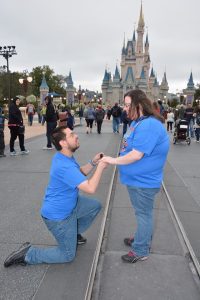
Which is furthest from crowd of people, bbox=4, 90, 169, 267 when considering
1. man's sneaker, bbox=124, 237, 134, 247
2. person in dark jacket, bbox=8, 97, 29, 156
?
person in dark jacket, bbox=8, 97, 29, 156

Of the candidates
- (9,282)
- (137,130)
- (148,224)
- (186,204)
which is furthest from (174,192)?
(9,282)

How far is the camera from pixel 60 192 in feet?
11.5

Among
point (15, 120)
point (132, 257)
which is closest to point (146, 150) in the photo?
point (132, 257)

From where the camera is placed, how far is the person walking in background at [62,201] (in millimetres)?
3299

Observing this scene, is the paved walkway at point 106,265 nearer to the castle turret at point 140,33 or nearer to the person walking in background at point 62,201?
the person walking in background at point 62,201

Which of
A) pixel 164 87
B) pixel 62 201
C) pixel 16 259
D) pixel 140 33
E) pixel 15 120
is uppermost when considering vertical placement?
pixel 140 33

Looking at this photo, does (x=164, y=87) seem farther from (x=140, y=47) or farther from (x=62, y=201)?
(x=62, y=201)

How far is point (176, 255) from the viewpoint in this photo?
12.8 ft

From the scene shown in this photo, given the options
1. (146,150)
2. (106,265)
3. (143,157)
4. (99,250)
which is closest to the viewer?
(146,150)

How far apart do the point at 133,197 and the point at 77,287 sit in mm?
1039

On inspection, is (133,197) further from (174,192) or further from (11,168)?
(11,168)

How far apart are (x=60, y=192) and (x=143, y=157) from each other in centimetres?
92

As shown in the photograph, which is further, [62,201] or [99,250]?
[99,250]

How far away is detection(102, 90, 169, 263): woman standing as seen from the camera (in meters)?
3.23
